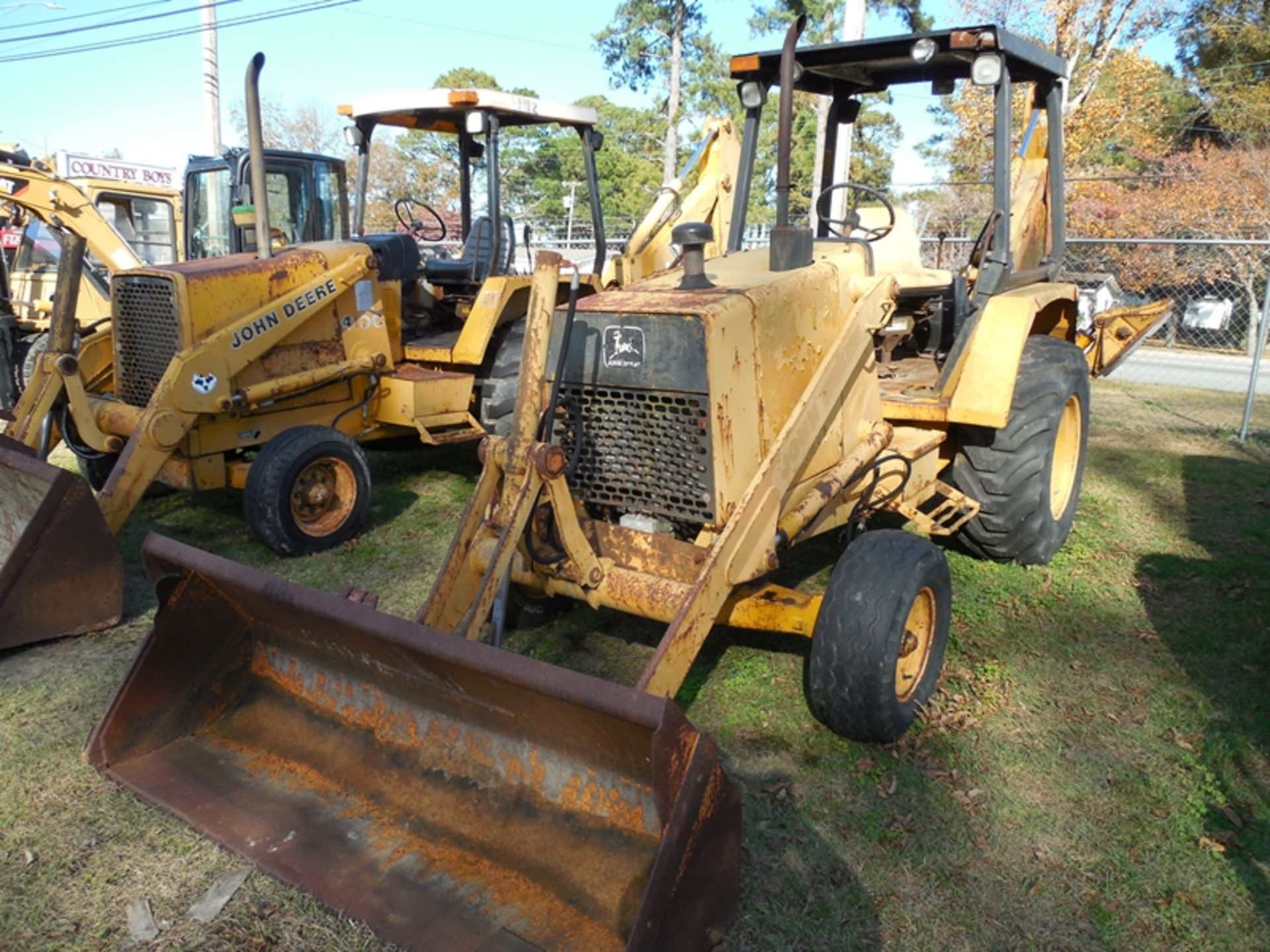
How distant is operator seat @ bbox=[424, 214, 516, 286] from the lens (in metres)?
6.88

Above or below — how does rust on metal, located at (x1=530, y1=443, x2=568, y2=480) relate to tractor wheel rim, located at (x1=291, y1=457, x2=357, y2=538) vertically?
above

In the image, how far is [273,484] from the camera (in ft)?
17.3

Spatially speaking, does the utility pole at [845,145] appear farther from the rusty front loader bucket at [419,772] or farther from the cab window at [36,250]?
the cab window at [36,250]

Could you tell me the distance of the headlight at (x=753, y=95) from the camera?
15.4 feet

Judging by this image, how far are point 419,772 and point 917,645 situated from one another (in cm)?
188

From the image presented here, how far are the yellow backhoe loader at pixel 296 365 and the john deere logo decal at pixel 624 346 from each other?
2.60 meters

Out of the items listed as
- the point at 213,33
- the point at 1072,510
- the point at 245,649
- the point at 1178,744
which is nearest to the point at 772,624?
the point at 1178,744

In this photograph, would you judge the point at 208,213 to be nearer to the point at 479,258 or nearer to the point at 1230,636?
the point at 479,258

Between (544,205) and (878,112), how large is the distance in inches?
502

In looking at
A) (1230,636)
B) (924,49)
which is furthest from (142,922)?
(1230,636)

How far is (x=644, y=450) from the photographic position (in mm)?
3426

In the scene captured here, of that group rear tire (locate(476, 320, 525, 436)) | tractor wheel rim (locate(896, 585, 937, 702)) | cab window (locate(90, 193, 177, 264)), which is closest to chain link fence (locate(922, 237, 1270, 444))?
rear tire (locate(476, 320, 525, 436))

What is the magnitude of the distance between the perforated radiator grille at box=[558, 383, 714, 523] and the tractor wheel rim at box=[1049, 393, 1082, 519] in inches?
118

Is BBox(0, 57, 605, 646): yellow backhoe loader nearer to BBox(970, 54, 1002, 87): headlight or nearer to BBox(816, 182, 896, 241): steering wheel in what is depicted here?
BBox(816, 182, 896, 241): steering wheel
